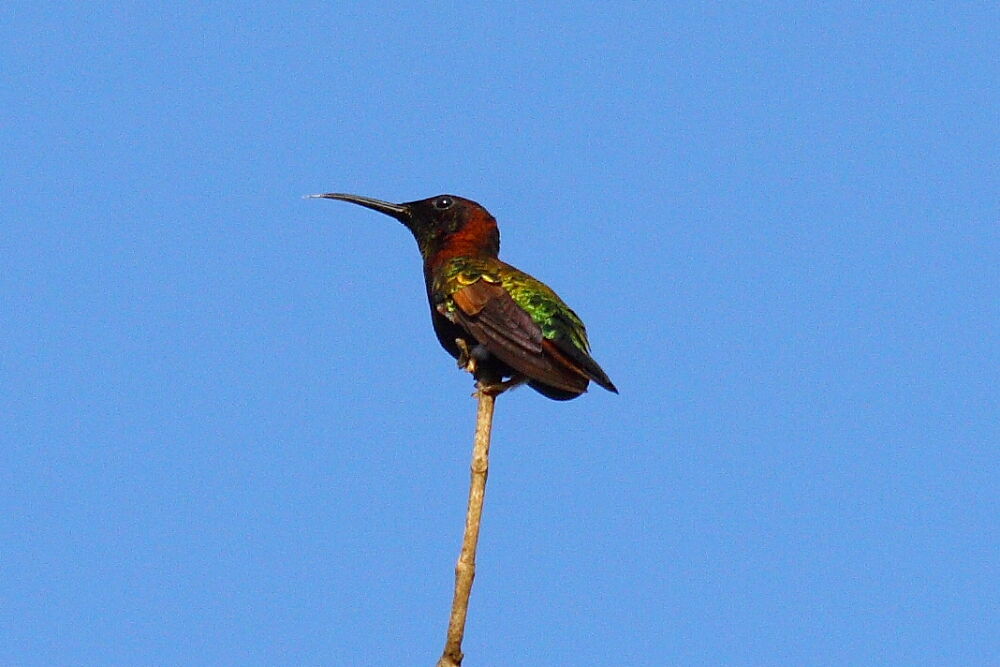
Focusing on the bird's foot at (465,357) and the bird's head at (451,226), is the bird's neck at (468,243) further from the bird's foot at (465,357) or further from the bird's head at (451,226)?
the bird's foot at (465,357)

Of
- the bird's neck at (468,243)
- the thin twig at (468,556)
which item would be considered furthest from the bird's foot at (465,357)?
the bird's neck at (468,243)

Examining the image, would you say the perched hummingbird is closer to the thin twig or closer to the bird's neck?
the bird's neck

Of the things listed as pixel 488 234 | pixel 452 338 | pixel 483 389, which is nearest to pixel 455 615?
pixel 483 389

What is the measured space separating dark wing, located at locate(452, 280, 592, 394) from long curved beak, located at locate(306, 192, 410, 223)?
1.60m

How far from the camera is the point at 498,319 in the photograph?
862cm

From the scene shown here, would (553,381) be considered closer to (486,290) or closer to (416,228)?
(486,290)

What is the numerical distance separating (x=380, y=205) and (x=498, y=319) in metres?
2.07

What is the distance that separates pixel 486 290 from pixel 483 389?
2.77 ft

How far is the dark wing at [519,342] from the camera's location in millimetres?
8406

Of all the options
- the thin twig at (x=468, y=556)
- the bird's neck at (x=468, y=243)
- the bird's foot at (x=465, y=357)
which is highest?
the bird's neck at (x=468, y=243)

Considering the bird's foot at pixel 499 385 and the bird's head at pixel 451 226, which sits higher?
the bird's head at pixel 451 226

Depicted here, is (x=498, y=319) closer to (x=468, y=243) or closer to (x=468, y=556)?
(x=468, y=243)

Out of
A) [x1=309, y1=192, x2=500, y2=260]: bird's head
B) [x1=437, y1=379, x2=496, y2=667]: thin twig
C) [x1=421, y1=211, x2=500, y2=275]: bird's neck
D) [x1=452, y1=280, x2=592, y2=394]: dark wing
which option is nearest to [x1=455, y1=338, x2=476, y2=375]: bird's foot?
[x1=452, y1=280, x2=592, y2=394]: dark wing

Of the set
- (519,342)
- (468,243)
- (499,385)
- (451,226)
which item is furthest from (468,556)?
(451,226)
